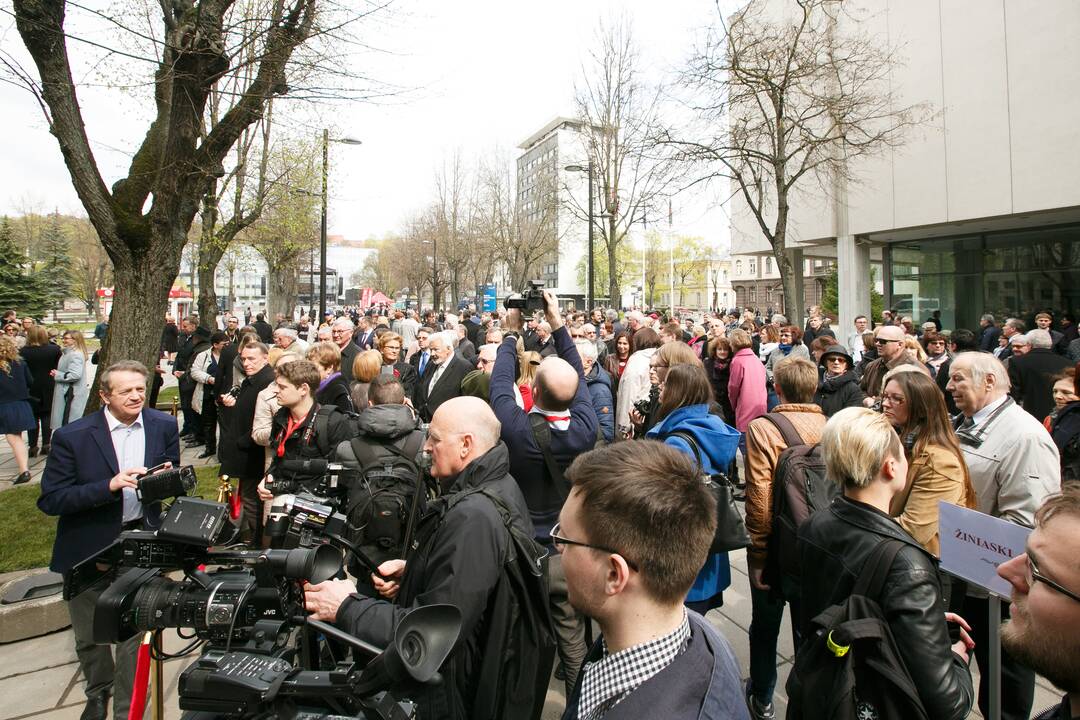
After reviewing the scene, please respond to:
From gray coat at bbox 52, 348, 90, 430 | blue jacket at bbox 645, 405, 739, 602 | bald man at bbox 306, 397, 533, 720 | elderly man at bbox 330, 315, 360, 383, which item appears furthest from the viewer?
gray coat at bbox 52, 348, 90, 430

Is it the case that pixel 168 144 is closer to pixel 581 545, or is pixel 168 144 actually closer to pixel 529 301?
pixel 529 301

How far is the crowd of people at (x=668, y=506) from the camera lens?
55.4 inches

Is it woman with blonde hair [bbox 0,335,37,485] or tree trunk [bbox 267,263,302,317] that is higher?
tree trunk [bbox 267,263,302,317]

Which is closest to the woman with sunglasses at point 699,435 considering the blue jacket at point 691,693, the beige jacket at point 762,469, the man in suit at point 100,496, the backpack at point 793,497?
the beige jacket at point 762,469

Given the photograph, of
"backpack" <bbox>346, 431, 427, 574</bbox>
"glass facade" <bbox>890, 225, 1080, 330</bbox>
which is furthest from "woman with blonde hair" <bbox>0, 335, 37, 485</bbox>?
"glass facade" <bbox>890, 225, 1080, 330</bbox>

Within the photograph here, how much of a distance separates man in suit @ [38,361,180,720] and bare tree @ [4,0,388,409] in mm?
2993

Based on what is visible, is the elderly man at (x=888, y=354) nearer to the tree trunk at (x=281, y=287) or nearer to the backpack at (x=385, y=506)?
the backpack at (x=385, y=506)

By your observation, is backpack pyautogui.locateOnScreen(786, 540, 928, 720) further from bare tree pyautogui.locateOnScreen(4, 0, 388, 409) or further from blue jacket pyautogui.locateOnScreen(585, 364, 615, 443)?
bare tree pyautogui.locateOnScreen(4, 0, 388, 409)

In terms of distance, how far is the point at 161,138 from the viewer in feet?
20.9

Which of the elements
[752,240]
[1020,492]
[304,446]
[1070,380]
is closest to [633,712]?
[1020,492]

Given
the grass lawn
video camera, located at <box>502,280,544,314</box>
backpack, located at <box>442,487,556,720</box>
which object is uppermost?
video camera, located at <box>502,280,544,314</box>

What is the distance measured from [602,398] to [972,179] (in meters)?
18.6

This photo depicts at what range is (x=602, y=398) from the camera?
20.5 feet

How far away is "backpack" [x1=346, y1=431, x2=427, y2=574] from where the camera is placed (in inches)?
119
